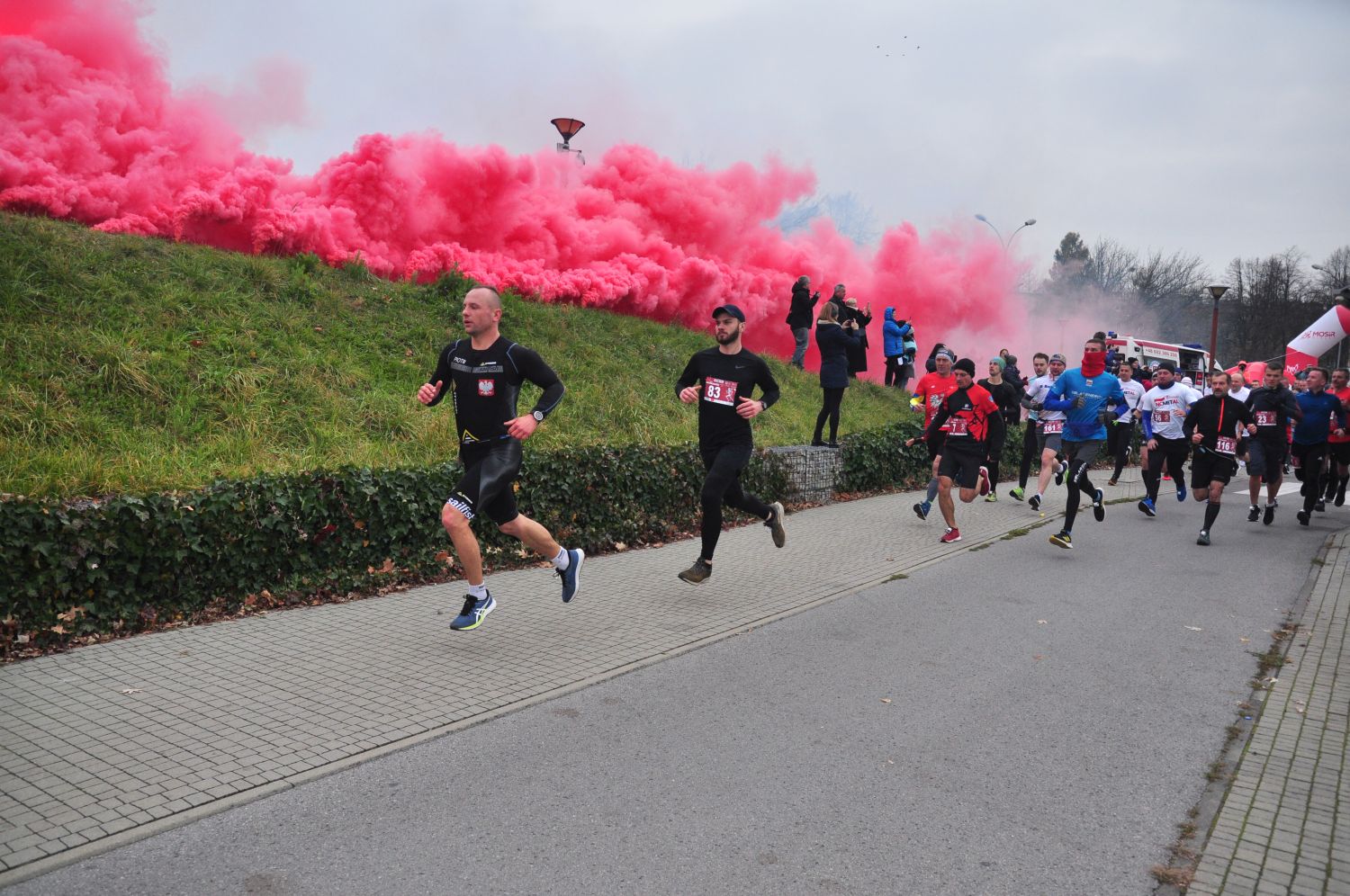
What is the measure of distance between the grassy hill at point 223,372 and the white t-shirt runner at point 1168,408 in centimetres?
471

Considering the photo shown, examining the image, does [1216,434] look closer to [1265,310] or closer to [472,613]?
[472,613]

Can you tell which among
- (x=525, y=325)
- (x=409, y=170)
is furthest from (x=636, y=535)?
(x=409, y=170)

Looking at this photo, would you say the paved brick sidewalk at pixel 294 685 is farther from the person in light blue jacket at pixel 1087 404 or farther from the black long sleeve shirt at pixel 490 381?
the person in light blue jacket at pixel 1087 404

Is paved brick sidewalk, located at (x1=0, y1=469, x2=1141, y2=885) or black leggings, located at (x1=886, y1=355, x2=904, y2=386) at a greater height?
black leggings, located at (x1=886, y1=355, x2=904, y2=386)

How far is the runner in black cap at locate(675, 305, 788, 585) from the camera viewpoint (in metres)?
7.15

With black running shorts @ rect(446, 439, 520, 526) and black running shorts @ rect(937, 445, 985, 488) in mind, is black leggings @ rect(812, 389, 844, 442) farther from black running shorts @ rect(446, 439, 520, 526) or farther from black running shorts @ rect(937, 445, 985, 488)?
black running shorts @ rect(446, 439, 520, 526)

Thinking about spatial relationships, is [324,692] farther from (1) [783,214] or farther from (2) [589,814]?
(1) [783,214]

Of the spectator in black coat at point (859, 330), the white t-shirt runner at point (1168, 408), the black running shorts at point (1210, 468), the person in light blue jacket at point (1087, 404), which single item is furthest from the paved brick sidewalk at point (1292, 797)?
the spectator in black coat at point (859, 330)

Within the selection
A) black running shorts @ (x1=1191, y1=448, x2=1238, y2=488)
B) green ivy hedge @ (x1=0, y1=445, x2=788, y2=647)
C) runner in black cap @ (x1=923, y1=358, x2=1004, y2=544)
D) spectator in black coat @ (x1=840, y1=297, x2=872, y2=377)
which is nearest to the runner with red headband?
black running shorts @ (x1=1191, y1=448, x2=1238, y2=488)

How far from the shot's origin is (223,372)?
9711mm

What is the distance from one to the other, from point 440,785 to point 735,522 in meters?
7.08

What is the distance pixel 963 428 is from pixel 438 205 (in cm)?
1123

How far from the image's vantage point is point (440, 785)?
12.2 ft

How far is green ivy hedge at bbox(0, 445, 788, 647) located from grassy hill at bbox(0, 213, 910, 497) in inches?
25.5
